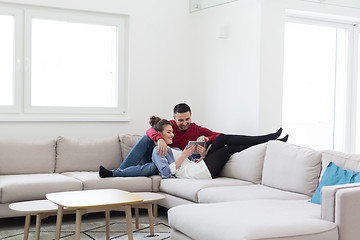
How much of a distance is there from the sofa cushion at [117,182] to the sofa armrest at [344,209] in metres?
2.14

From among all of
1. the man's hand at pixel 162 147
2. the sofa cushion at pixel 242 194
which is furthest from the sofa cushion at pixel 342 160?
the man's hand at pixel 162 147

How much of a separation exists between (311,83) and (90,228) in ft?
9.99

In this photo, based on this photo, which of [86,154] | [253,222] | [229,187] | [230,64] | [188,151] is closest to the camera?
[253,222]

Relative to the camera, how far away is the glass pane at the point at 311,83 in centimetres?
561

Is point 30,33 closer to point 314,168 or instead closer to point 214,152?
point 214,152

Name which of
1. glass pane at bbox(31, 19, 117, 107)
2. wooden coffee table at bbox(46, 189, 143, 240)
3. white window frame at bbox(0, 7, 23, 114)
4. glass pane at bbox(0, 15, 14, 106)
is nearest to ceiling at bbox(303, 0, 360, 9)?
glass pane at bbox(31, 19, 117, 107)

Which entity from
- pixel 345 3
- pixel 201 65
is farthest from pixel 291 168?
pixel 201 65

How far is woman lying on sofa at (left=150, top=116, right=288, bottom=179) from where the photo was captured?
475 cm

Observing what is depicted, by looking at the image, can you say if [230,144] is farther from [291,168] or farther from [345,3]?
[345,3]

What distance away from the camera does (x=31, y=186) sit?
169 inches

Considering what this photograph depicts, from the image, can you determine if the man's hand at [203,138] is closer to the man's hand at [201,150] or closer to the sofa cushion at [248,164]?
the man's hand at [201,150]

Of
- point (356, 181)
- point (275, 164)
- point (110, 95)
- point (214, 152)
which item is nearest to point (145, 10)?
point (110, 95)

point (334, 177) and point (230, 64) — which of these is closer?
point (334, 177)

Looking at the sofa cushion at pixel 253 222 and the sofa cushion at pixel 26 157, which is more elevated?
the sofa cushion at pixel 26 157
